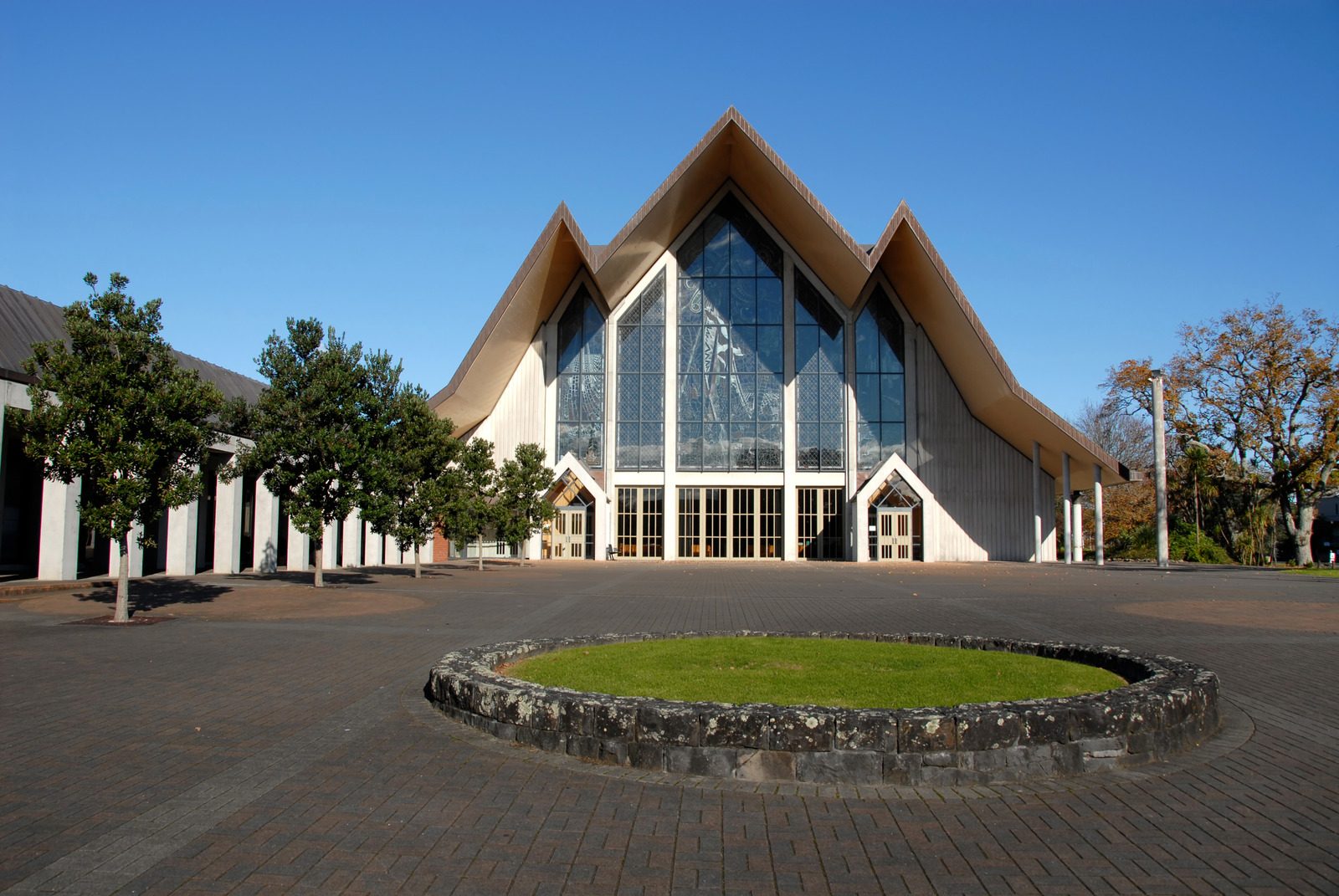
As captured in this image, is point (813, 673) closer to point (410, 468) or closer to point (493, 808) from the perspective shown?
point (493, 808)

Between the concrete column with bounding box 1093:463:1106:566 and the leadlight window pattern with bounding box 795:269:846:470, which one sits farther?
the leadlight window pattern with bounding box 795:269:846:470

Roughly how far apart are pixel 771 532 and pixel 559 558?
1003 cm

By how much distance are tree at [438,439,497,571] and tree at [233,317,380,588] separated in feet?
19.7

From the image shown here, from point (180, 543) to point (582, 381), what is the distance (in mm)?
21545

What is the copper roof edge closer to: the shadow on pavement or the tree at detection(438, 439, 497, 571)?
the tree at detection(438, 439, 497, 571)

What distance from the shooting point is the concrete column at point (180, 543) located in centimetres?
2630

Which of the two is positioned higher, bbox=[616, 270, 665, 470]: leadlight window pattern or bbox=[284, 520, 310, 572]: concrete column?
bbox=[616, 270, 665, 470]: leadlight window pattern

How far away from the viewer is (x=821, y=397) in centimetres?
4378

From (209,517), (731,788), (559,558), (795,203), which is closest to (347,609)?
(731,788)

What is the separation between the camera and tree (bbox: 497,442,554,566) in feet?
117

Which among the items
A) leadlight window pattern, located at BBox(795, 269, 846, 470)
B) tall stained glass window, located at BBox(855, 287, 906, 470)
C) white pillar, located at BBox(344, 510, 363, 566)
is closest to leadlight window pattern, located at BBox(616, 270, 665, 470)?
leadlight window pattern, located at BBox(795, 269, 846, 470)

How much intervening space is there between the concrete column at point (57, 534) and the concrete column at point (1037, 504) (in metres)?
36.7

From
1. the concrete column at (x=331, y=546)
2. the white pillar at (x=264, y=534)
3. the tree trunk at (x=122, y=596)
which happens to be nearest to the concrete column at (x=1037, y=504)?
the concrete column at (x=331, y=546)

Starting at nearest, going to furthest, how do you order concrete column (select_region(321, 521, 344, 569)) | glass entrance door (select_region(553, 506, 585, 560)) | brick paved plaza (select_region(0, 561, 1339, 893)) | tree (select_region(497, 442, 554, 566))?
brick paved plaza (select_region(0, 561, 1339, 893)) < concrete column (select_region(321, 521, 344, 569)) < tree (select_region(497, 442, 554, 566)) < glass entrance door (select_region(553, 506, 585, 560))
